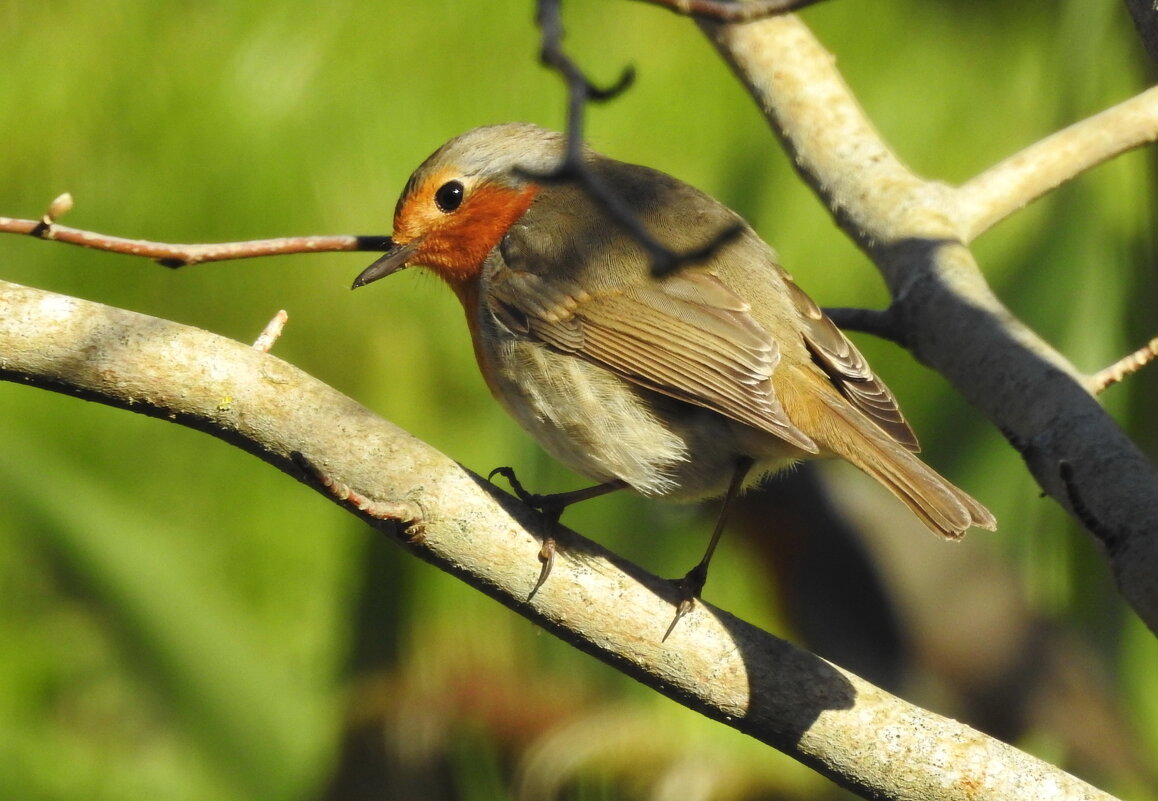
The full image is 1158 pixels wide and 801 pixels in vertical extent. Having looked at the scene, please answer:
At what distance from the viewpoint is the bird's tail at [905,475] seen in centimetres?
224

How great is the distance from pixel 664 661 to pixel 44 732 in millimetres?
3768

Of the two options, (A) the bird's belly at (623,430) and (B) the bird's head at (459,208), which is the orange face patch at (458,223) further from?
(A) the bird's belly at (623,430)

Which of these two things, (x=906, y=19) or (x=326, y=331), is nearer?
(x=326, y=331)

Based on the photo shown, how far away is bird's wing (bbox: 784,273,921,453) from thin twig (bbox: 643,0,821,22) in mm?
1176

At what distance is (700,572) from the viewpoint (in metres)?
2.35

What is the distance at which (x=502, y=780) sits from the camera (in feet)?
14.6

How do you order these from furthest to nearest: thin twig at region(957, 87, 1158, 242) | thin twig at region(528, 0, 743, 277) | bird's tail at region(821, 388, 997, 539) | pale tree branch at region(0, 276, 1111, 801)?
thin twig at region(957, 87, 1158, 242) < bird's tail at region(821, 388, 997, 539) < pale tree branch at region(0, 276, 1111, 801) < thin twig at region(528, 0, 743, 277)

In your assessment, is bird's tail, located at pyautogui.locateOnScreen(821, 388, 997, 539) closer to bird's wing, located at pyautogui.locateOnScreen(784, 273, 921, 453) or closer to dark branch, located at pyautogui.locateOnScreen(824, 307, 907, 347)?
bird's wing, located at pyautogui.locateOnScreen(784, 273, 921, 453)

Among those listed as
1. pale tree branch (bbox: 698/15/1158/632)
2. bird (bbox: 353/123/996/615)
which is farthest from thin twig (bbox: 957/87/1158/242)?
bird (bbox: 353/123/996/615)

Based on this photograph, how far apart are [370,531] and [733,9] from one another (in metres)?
3.60

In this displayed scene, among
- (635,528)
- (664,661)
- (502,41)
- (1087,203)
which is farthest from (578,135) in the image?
(502,41)

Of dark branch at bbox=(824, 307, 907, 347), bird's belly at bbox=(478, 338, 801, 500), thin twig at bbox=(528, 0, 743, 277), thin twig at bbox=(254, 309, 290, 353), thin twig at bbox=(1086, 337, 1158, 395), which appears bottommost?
thin twig at bbox=(254, 309, 290, 353)

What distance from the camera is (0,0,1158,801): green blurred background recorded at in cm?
456

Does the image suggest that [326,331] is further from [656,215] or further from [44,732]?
[656,215]
